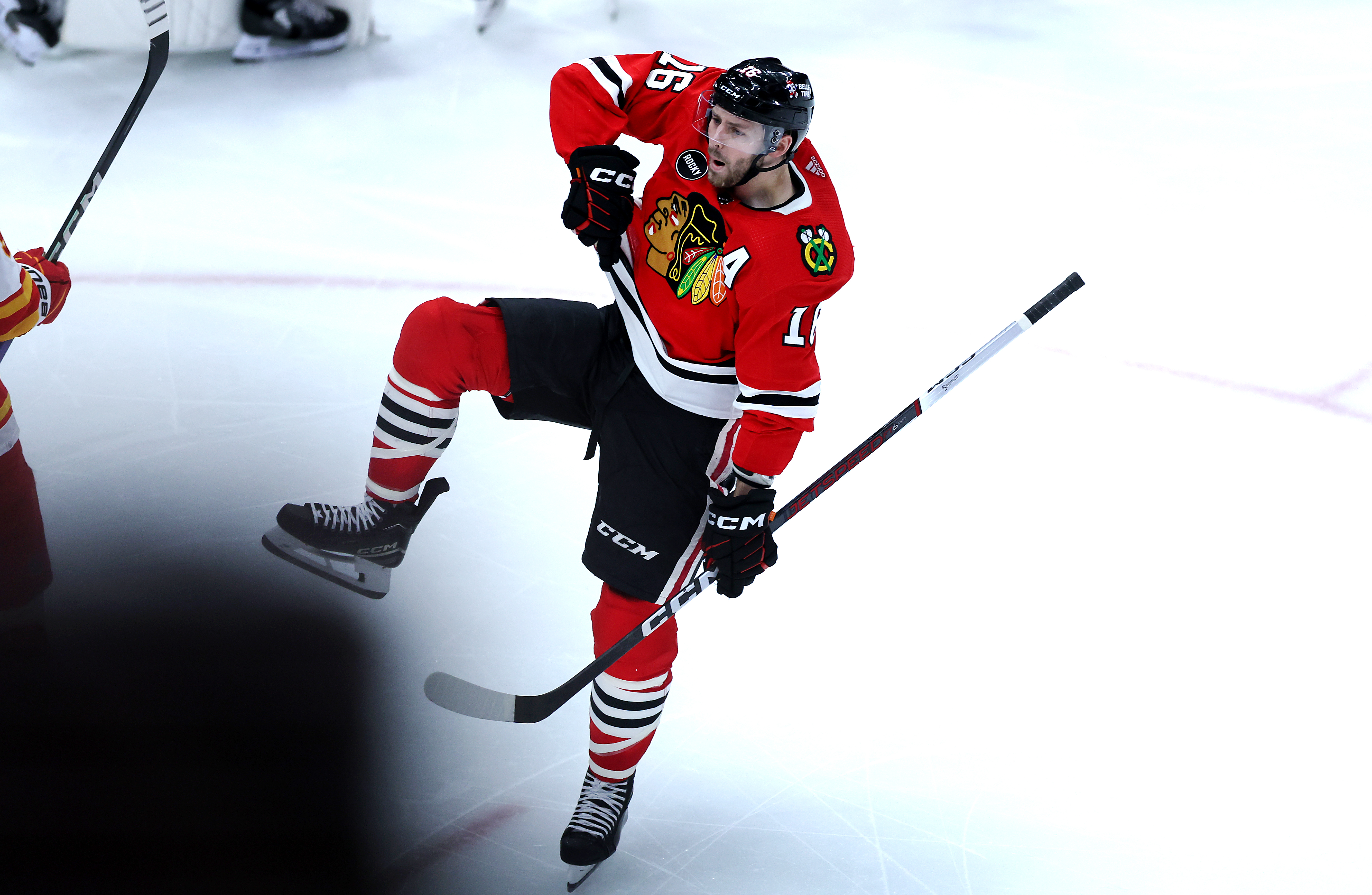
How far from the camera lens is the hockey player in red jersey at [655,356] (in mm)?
1857

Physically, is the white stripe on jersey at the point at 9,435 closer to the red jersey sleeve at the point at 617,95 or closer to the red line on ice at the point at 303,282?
the red jersey sleeve at the point at 617,95

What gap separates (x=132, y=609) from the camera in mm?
2936

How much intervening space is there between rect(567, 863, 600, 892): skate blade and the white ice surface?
0.05 metres

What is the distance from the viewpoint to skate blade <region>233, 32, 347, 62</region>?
5293 millimetres

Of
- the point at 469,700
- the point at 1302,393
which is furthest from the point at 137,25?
the point at 1302,393

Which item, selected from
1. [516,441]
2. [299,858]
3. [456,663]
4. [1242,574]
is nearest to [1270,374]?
[1242,574]

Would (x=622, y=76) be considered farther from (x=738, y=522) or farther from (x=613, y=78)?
(x=738, y=522)

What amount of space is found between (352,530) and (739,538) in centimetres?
80

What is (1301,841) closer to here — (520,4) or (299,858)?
(299,858)

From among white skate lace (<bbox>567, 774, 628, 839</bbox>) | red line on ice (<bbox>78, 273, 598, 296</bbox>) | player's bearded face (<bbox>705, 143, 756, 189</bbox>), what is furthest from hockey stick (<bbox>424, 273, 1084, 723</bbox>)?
red line on ice (<bbox>78, 273, 598, 296</bbox>)

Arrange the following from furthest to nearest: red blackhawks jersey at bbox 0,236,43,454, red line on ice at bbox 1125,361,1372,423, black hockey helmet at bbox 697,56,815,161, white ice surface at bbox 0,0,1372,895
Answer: red line on ice at bbox 1125,361,1372,423, white ice surface at bbox 0,0,1372,895, red blackhawks jersey at bbox 0,236,43,454, black hockey helmet at bbox 697,56,815,161

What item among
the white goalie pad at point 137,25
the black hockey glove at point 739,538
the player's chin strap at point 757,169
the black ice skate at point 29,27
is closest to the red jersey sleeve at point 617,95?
the player's chin strap at point 757,169

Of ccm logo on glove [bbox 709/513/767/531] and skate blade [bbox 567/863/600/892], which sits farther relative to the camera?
skate blade [bbox 567/863/600/892]

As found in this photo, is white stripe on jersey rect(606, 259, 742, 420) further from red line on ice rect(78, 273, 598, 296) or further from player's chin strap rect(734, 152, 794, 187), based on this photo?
red line on ice rect(78, 273, 598, 296)
